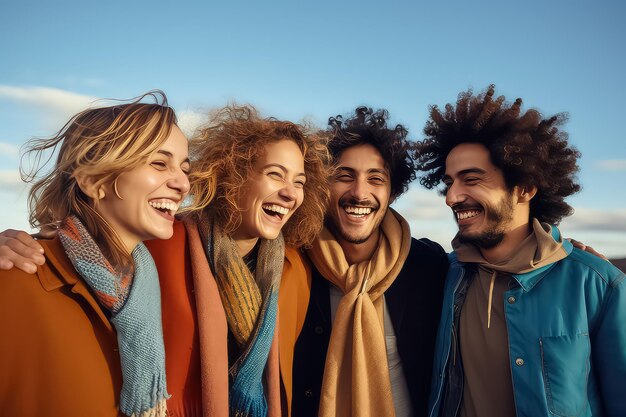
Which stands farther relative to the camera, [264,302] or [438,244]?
[438,244]

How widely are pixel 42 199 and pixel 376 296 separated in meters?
2.34

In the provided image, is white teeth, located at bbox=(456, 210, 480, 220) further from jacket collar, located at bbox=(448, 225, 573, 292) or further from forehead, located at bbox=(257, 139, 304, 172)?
forehead, located at bbox=(257, 139, 304, 172)

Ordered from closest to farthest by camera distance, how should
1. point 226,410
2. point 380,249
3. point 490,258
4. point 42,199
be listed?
point 42,199 → point 226,410 → point 490,258 → point 380,249

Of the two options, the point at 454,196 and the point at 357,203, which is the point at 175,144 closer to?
the point at 357,203

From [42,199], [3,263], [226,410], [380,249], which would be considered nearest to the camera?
[3,263]

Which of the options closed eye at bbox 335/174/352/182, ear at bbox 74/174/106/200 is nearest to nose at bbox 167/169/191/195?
ear at bbox 74/174/106/200

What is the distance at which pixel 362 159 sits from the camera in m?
4.43

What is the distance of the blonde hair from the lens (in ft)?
9.34

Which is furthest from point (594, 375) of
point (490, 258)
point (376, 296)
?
point (376, 296)

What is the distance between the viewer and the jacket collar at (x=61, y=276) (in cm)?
266

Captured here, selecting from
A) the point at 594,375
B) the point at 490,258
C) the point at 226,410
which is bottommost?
the point at 226,410

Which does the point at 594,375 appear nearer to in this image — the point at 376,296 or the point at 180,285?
the point at 376,296

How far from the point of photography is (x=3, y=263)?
2.57 m

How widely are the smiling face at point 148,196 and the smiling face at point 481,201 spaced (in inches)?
81.8
